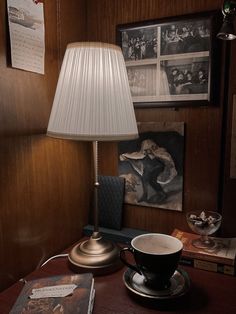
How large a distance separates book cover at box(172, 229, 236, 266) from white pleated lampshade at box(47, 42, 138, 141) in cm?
44

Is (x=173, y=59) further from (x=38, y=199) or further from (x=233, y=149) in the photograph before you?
(x=38, y=199)

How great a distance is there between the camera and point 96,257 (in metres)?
0.95

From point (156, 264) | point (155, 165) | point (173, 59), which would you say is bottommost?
point (156, 264)

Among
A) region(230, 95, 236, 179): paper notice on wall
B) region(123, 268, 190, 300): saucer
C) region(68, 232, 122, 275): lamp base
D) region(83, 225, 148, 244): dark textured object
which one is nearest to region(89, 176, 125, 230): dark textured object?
region(83, 225, 148, 244): dark textured object

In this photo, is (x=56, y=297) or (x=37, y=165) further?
(x=37, y=165)

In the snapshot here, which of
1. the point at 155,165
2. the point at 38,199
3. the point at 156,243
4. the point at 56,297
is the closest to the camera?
the point at 56,297

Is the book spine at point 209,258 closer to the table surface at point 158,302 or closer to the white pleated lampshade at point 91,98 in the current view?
the table surface at point 158,302

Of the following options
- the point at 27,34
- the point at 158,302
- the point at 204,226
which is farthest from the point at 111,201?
the point at 27,34

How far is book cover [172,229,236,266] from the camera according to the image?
934 mm

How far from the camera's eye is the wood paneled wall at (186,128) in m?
1.06

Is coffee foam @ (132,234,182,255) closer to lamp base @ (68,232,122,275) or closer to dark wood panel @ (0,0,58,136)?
lamp base @ (68,232,122,275)

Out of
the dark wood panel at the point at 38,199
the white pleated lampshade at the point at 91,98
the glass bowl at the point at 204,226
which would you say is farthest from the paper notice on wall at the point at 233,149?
the dark wood panel at the point at 38,199

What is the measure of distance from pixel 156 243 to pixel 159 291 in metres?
0.15

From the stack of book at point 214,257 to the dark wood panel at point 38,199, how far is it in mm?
466
